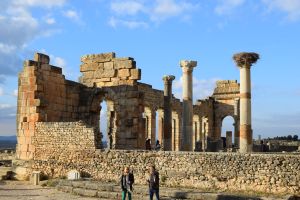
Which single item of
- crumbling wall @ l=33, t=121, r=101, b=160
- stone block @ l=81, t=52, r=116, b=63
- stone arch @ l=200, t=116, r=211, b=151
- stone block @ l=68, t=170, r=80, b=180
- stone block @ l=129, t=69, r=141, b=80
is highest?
stone block @ l=81, t=52, r=116, b=63

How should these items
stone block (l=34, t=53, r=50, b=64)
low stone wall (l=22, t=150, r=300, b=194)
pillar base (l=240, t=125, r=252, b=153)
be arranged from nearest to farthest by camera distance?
low stone wall (l=22, t=150, r=300, b=194) < pillar base (l=240, t=125, r=252, b=153) < stone block (l=34, t=53, r=50, b=64)

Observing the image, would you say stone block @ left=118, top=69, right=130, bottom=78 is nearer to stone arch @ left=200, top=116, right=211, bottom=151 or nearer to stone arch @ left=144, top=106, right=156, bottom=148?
stone arch @ left=144, top=106, right=156, bottom=148

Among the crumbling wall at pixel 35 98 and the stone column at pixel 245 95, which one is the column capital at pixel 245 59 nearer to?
the stone column at pixel 245 95

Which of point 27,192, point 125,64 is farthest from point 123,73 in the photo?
point 27,192

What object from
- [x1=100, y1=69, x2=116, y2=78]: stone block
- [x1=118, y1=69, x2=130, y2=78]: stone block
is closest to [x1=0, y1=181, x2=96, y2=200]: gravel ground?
[x1=100, y1=69, x2=116, y2=78]: stone block

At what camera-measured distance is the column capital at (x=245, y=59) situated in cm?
1936

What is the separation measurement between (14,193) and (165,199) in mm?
5652

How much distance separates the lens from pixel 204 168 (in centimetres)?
1553

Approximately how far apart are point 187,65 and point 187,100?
68.1 inches

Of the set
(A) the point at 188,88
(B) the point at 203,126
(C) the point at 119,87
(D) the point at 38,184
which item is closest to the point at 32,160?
(D) the point at 38,184

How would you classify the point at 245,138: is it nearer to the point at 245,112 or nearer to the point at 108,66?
the point at 245,112

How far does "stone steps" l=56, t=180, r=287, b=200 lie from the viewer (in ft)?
44.5

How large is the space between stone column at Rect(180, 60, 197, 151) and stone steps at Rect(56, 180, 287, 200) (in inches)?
264

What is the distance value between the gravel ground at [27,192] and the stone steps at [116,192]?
1.32 feet
